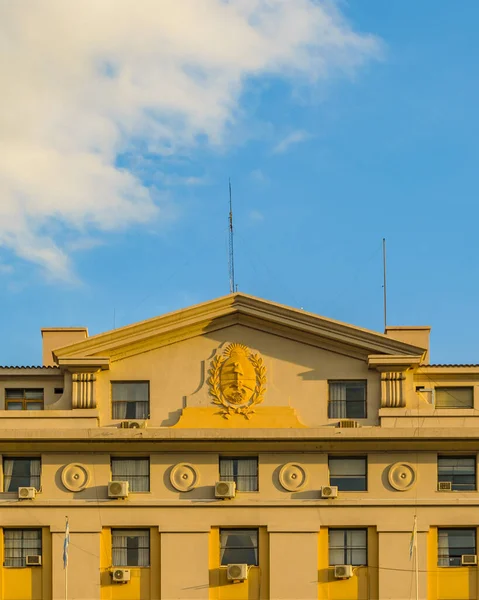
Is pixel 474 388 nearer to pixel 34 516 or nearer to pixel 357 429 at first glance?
pixel 357 429

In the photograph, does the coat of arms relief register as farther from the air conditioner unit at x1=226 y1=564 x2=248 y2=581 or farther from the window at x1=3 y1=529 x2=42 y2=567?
the window at x1=3 y1=529 x2=42 y2=567

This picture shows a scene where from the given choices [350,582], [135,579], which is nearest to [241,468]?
[135,579]

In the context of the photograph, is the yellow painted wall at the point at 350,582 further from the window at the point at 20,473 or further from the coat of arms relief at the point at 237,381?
the window at the point at 20,473

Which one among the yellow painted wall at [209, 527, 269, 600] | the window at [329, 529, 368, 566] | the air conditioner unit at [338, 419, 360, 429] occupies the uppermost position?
the air conditioner unit at [338, 419, 360, 429]

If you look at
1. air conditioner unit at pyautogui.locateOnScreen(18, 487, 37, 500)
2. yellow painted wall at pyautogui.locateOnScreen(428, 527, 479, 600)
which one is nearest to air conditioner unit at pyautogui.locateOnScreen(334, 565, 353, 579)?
yellow painted wall at pyautogui.locateOnScreen(428, 527, 479, 600)

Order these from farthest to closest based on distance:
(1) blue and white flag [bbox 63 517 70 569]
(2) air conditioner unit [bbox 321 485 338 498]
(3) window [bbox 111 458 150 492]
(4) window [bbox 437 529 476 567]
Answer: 1. (3) window [bbox 111 458 150 492]
2. (4) window [bbox 437 529 476 567]
3. (2) air conditioner unit [bbox 321 485 338 498]
4. (1) blue and white flag [bbox 63 517 70 569]

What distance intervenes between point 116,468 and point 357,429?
7942mm

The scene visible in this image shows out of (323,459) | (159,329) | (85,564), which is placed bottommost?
(85,564)

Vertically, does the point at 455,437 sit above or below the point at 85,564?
above

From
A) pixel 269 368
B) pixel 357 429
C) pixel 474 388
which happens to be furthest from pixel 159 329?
pixel 474 388

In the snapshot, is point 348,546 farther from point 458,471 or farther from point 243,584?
point 458,471

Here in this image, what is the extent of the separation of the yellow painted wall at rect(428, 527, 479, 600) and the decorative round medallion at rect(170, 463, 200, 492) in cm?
795

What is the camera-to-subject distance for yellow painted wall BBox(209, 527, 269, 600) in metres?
50.8

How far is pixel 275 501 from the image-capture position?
51.4 metres
